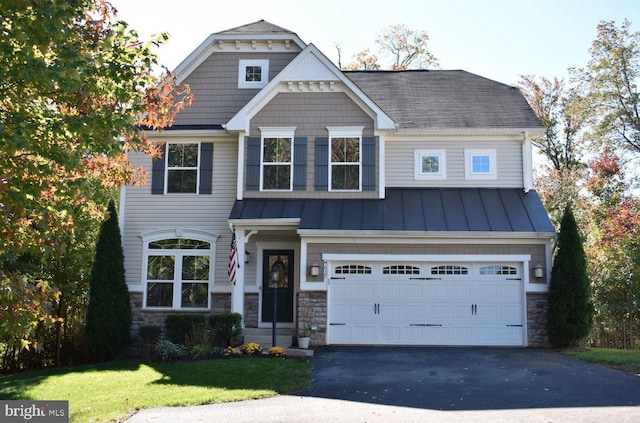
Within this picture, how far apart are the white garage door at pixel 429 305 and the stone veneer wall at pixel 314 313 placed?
292mm

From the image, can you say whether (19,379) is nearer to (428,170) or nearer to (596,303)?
(428,170)

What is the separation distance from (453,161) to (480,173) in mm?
792

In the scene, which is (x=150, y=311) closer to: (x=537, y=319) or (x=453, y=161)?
(x=453, y=161)

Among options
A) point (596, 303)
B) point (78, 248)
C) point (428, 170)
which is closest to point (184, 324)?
point (78, 248)

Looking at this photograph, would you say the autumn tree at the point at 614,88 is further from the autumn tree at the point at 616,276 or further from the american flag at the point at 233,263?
the american flag at the point at 233,263

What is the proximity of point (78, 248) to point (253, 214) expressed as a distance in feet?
18.6

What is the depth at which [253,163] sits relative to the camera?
15.5 meters

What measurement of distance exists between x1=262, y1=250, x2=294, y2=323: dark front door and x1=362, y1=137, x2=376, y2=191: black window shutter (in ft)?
9.22

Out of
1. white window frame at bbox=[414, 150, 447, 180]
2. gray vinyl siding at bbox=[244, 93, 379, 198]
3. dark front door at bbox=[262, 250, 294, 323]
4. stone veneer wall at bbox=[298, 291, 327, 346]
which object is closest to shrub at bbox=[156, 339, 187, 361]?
stone veneer wall at bbox=[298, 291, 327, 346]

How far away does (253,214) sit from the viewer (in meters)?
14.7

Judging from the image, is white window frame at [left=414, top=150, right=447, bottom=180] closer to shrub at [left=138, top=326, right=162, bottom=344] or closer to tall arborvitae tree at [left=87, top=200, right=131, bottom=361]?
shrub at [left=138, top=326, right=162, bottom=344]

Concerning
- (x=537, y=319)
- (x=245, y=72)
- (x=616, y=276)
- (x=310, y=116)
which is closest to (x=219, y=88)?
(x=245, y=72)

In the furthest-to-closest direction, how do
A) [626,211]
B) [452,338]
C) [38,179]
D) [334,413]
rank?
[626,211] → [452,338] → [334,413] → [38,179]

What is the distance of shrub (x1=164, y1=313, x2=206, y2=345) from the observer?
45.6 feet
